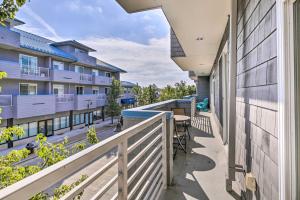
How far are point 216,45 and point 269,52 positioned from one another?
467 cm

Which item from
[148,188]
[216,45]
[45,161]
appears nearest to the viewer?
[148,188]

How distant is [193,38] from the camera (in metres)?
5.05

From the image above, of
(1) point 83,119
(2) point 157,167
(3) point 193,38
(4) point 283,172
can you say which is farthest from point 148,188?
(1) point 83,119

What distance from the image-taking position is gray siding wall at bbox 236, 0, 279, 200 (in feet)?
4.33

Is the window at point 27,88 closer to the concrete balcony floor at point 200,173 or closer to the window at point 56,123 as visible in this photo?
the window at point 56,123

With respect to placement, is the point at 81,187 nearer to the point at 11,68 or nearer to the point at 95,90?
the point at 11,68

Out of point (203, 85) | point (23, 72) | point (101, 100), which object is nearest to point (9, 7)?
point (23, 72)

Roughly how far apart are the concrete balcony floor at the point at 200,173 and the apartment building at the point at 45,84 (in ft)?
33.0

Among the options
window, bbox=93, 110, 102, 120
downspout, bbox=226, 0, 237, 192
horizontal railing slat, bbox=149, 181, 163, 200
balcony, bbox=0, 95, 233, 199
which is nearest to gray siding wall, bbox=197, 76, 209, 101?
window, bbox=93, 110, 102, 120

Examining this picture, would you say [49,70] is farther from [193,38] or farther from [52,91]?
[193,38]

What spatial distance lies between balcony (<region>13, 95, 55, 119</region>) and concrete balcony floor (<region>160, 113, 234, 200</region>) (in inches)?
420

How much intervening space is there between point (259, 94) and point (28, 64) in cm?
1428

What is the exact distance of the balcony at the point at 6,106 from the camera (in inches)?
408

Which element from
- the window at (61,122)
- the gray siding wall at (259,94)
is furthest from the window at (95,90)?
the gray siding wall at (259,94)
